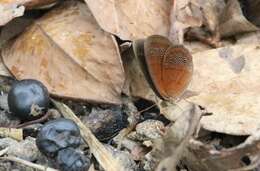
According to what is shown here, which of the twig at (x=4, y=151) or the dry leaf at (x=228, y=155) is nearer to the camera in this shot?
the dry leaf at (x=228, y=155)

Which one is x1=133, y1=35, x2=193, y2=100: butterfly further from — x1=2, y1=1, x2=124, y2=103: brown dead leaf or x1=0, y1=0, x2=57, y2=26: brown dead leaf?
x1=0, y1=0, x2=57, y2=26: brown dead leaf

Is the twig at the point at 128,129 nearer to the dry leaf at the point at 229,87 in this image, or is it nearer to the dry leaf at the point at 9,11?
the dry leaf at the point at 229,87

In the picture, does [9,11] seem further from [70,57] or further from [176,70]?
[176,70]

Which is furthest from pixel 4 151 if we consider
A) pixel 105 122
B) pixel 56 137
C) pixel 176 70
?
pixel 176 70

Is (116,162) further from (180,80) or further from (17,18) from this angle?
(17,18)

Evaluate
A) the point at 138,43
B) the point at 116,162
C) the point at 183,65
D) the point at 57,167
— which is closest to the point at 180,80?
the point at 183,65

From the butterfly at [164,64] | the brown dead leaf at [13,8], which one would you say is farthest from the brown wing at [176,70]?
the brown dead leaf at [13,8]

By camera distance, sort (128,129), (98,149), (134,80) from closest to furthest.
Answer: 1. (98,149)
2. (128,129)
3. (134,80)
